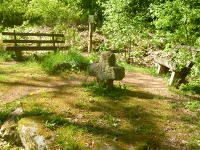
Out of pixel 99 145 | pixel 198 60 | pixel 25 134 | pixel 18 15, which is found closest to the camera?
pixel 99 145

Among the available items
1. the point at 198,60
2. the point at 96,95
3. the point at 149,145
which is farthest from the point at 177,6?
the point at 149,145

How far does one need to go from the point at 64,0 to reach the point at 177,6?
15.7m

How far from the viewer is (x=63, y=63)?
464 inches

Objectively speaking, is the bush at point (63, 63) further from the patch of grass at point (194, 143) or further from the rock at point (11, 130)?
the patch of grass at point (194, 143)

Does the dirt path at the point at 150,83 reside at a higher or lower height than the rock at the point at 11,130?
higher

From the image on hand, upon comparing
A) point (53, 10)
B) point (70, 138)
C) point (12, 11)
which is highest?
point (53, 10)

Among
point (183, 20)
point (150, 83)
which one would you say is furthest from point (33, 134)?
point (150, 83)

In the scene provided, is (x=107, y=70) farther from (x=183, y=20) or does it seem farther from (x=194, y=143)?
(x=194, y=143)

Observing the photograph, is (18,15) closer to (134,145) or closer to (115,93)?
(115,93)

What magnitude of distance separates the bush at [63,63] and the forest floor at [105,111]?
0.65m

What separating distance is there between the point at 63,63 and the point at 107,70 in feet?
11.9

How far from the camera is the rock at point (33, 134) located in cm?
611

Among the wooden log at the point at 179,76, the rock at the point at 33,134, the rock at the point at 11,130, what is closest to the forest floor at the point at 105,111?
the rock at the point at 33,134

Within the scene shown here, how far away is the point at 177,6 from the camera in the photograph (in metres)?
8.71
